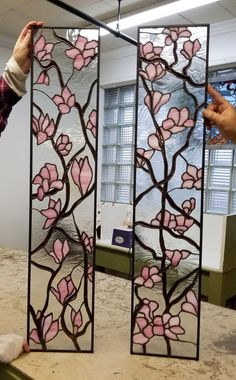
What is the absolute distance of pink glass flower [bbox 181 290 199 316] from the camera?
3.70ft

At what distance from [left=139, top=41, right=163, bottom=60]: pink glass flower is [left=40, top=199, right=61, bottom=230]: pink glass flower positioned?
565 millimetres

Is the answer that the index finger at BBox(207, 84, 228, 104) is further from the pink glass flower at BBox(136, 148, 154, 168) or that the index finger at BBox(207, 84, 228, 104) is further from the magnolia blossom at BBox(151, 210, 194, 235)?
the magnolia blossom at BBox(151, 210, 194, 235)

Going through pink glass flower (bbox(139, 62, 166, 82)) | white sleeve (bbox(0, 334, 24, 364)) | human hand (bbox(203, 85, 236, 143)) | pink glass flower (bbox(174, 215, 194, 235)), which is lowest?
white sleeve (bbox(0, 334, 24, 364))

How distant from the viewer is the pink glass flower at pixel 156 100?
1117mm

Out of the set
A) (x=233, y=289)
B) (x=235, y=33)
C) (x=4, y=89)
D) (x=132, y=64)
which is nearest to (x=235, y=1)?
(x=235, y=33)

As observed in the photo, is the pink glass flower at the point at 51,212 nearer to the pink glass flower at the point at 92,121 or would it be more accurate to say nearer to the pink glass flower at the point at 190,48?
the pink glass flower at the point at 92,121

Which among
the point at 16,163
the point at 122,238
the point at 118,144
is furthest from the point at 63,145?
the point at 118,144

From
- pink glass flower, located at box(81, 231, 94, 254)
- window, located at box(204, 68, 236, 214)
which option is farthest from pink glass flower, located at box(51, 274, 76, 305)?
window, located at box(204, 68, 236, 214)

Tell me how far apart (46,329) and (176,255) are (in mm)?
510

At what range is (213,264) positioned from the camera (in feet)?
8.95

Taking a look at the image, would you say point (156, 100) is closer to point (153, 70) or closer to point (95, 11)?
point (153, 70)

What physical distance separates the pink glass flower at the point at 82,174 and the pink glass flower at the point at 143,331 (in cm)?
48

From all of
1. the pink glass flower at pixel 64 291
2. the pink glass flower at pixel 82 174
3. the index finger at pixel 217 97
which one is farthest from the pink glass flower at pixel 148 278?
the index finger at pixel 217 97

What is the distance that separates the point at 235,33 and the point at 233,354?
3394 millimetres
